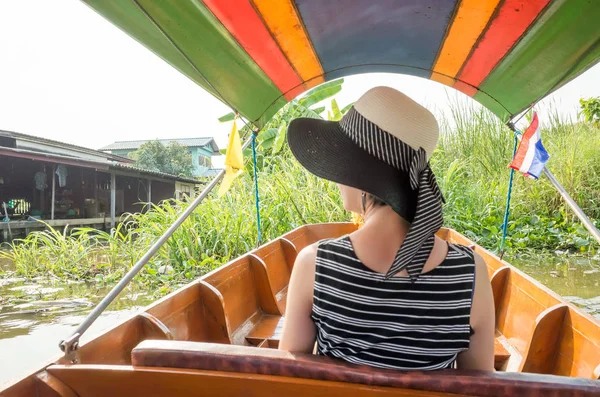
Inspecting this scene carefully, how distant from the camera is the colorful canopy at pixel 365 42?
1.72 meters

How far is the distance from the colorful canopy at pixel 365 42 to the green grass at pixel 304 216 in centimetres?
326

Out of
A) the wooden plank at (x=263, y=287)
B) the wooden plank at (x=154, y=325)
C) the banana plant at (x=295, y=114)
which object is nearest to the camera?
the wooden plank at (x=154, y=325)

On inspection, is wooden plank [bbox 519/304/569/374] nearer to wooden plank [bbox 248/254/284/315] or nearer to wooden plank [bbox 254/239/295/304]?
Result: wooden plank [bbox 248/254/284/315]

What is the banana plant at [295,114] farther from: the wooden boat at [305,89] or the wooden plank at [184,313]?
the wooden plank at [184,313]

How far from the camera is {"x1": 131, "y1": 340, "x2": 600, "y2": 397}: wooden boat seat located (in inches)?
32.0

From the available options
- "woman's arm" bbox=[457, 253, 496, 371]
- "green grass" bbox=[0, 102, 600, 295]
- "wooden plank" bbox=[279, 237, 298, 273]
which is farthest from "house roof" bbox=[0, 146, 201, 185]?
"woman's arm" bbox=[457, 253, 496, 371]

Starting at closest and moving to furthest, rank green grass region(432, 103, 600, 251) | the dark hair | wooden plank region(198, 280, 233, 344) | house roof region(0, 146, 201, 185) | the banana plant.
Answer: the dark hair, wooden plank region(198, 280, 233, 344), green grass region(432, 103, 600, 251), the banana plant, house roof region(0, 146, 201, 185)

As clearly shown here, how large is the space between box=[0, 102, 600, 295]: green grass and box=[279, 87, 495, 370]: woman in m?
4.28

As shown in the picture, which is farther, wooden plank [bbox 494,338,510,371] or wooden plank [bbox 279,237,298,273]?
wooden plank [bbox 279,237,298,273]

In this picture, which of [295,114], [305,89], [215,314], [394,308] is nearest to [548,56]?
[305,89]

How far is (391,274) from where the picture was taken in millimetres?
835

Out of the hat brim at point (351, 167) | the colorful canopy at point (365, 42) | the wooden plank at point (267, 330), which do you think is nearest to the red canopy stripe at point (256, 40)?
the colorful canopy at point (365, 42)

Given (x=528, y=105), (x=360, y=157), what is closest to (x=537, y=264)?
(x=528, y=105)

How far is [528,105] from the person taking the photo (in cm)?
247
